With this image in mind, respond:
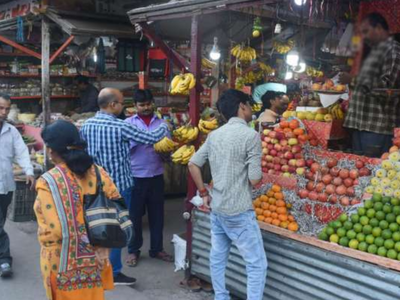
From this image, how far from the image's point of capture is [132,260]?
5.08 m

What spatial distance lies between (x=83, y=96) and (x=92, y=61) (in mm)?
1387

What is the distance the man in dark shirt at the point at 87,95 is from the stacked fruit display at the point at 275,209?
19.5 ft

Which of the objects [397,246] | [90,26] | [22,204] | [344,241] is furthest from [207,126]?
[22,204]

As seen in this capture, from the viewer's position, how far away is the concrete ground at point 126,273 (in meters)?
4.34

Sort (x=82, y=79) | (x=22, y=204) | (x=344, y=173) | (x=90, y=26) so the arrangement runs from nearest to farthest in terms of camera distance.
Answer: (x=344, y=173), (x=22, y=204), (x=90, y=26), (x=82, y=79)

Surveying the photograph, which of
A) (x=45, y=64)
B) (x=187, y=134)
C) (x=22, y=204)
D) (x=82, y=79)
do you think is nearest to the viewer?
(x=187, y=134)

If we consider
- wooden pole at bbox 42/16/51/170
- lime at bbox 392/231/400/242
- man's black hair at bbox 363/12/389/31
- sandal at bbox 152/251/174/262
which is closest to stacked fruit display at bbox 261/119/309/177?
lime at bbox 392/231/400/242

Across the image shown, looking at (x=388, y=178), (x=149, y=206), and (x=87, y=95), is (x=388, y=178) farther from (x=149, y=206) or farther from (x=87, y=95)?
(x=87, y=95)

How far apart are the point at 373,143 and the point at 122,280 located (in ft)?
9.41

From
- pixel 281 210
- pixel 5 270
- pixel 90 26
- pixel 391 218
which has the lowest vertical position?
pixel 5 270

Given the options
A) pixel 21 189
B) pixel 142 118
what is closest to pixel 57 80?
pixel 21 189

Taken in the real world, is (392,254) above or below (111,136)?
below

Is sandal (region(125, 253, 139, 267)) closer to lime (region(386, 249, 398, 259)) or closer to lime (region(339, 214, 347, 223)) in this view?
lime (region(339, 214, 347, 223))

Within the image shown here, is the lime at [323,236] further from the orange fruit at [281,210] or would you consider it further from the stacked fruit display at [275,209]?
the orange fruit at [281,210]
